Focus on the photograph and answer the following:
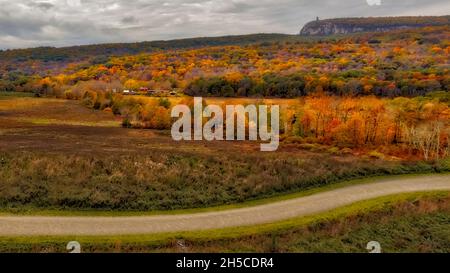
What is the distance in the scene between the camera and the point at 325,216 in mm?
26750

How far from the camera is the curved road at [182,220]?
24281 millimetres

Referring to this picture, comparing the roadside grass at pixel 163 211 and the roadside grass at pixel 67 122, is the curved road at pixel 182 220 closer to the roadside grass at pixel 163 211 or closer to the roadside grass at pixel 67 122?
the roadside grass at pixel 163 211

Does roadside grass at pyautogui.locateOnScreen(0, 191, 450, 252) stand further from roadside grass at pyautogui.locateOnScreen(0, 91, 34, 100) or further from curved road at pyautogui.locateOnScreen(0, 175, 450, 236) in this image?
roadside grass at pyautogui.locateOnScreen(0, 91, 34, 100)

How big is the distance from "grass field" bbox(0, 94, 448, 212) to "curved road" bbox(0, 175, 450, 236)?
6.15ft

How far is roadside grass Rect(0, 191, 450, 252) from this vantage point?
22.0 meters

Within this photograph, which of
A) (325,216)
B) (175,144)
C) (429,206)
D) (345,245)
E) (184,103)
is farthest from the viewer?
(184,103)

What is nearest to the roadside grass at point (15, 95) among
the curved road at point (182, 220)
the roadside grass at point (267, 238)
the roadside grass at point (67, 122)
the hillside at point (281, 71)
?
the hillside at point (281, 71)

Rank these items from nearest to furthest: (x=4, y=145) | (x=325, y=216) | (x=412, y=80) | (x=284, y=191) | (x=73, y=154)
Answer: (x=325, y=216), (x=284, y=191), (x=73, y=154), (x=4, y=145), (x=412, y=80)

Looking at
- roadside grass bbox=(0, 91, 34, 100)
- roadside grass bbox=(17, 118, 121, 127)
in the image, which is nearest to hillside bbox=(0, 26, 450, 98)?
roadside grass bbox=(0, 91, 34, 100)

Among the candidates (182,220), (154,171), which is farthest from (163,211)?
(154,171)

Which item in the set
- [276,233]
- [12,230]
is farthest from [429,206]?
[12,230]
